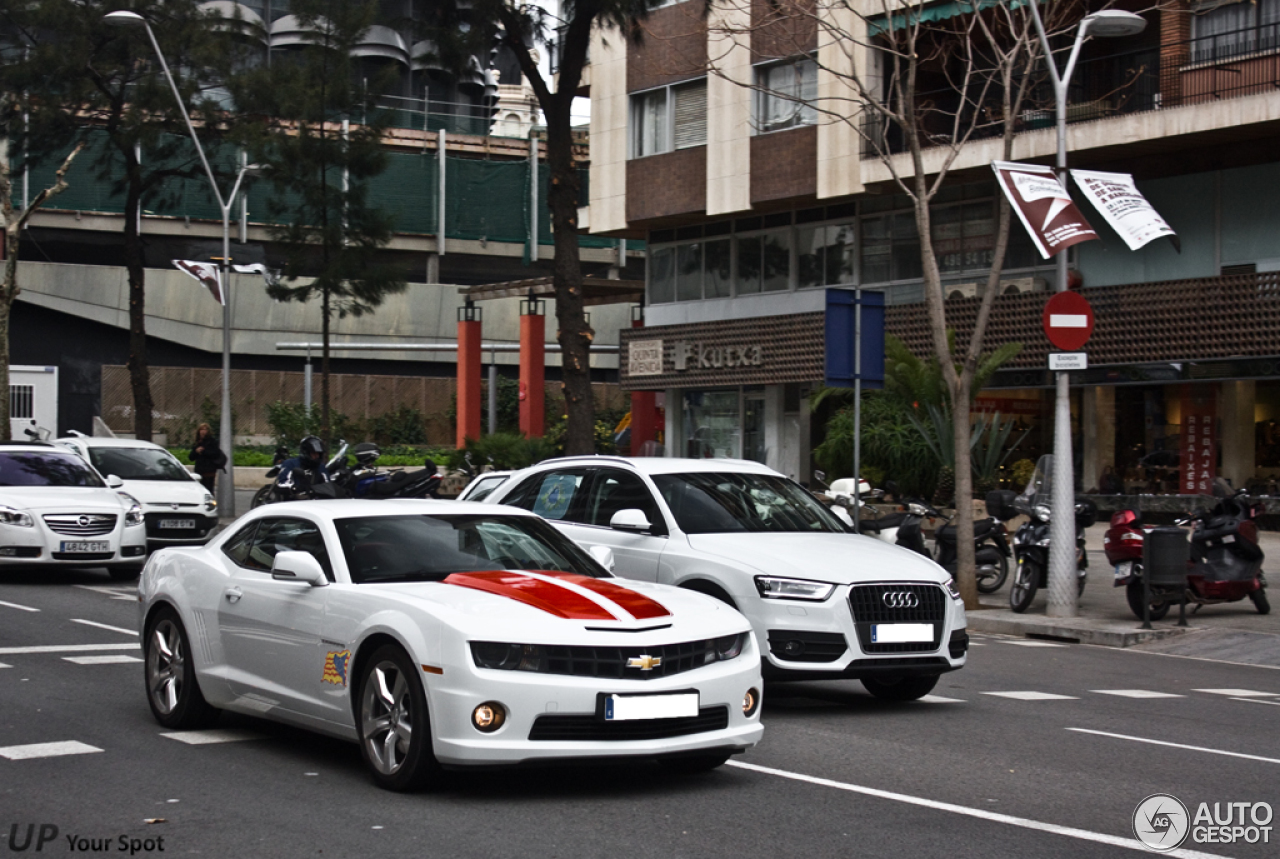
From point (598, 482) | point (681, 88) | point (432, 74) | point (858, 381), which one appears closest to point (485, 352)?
point (681, 88)

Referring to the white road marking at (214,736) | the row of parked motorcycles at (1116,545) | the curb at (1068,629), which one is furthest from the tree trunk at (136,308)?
the white road marking at (214,736)

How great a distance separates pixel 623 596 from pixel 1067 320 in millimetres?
9479

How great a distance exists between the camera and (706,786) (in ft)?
23.6

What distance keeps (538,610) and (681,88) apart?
28.4 metres

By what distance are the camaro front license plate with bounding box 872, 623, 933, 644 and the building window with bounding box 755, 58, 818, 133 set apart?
A: 22169 mm

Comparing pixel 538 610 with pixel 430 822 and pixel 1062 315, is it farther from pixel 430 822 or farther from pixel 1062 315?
pixel 1062 315

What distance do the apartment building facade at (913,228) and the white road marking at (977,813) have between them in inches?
450

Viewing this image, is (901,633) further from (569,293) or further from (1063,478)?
(569,293)

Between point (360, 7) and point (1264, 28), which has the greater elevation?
point (360, 7)

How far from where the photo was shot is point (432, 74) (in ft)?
75.2

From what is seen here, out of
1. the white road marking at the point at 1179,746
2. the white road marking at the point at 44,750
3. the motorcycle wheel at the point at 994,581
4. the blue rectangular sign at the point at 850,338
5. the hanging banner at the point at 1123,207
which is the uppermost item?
the hanging banner at the point at 1123,207

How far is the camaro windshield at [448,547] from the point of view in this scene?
7.66 m

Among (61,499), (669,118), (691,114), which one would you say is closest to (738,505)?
(61,499)

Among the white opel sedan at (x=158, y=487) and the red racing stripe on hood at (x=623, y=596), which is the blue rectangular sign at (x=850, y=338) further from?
the red racing stripe on hood at (x=623, y=596)
